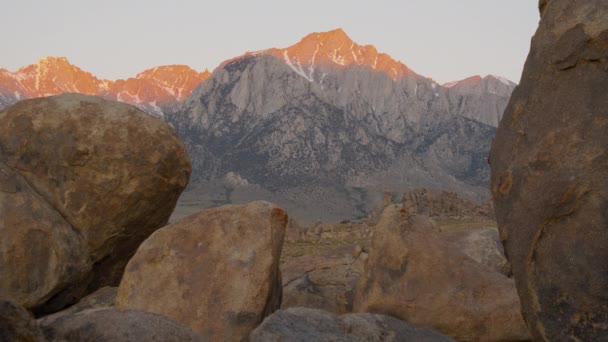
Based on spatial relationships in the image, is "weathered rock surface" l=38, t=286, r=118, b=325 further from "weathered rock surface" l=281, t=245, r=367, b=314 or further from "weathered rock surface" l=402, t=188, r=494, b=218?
"weathered rock surface" l=402, t=188, r=494, b=218

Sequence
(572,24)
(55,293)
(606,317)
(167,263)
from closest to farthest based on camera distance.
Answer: (606,317), (572,24), (167,263), (55,293)

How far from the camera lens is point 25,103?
16641mm

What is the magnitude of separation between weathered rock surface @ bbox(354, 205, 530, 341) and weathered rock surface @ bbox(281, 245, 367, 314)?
6.60 ft

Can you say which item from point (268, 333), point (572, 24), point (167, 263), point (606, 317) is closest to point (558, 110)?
point (572, 24)

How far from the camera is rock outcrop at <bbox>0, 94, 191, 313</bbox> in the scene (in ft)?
51.0

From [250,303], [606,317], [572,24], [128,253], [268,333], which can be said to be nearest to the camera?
[606,317]

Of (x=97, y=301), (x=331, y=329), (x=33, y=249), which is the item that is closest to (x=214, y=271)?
(x=331, y=329)

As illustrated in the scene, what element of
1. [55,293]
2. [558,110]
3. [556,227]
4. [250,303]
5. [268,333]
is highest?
[558,110]

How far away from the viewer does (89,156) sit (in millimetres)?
16000

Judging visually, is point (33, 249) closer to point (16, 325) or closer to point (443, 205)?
point (16, 325)

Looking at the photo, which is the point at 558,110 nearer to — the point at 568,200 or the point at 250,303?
the point at 568,200

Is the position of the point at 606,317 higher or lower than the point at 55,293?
higher

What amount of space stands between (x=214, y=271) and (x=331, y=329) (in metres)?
3.75

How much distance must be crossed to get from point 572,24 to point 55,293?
1255 centimetres
